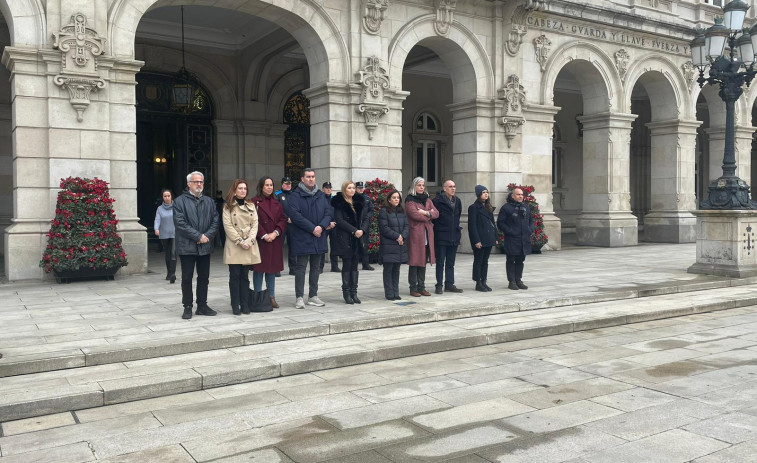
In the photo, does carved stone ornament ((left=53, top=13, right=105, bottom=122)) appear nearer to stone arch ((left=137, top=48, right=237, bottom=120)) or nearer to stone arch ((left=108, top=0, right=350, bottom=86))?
stone arch ((left=108, top=0, right=350, bottom=86))

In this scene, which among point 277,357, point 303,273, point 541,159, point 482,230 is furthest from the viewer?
point 541,159

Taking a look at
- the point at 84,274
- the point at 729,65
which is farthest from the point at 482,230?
the point at 84,274

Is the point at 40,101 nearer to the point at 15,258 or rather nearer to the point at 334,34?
the point at 15,258

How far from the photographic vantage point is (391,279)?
1024 cm

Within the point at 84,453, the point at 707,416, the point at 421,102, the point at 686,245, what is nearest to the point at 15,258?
the point at 84,453

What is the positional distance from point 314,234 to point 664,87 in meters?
17.2

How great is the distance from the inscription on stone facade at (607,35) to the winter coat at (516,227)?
9208mm

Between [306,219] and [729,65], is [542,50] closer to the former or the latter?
[729,65]

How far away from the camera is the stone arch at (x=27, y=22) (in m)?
12.0

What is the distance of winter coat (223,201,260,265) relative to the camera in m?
8.72

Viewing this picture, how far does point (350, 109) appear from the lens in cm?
1583

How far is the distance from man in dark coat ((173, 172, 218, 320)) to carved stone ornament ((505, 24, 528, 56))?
39.1 feet

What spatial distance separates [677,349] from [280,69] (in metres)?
16.3

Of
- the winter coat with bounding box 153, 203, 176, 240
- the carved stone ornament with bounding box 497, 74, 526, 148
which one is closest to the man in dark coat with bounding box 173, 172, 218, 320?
the winter coat with bounding box 153, 203, 176, 240
